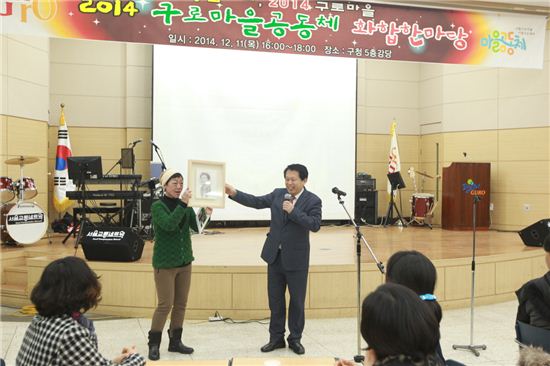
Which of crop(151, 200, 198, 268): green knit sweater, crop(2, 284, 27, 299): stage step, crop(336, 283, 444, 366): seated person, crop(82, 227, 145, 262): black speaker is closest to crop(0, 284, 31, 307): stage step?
crop(2, 284, 27, 299): stage step

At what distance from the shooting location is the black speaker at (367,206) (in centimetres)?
1034

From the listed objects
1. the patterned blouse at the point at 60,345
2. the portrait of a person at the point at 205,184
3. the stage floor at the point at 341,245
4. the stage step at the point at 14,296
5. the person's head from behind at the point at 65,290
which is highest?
the portrait of a person at the point at 205,184

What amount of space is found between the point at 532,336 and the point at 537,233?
5.33 meters

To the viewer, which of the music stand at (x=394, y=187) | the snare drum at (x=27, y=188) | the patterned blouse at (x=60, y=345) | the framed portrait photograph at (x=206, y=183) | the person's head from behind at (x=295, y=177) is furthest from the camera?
the music stand at (x=394, y=187)

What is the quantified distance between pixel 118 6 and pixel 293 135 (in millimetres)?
5258

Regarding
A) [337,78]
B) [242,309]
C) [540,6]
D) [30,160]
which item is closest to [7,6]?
[30,160]

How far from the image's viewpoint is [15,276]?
242 inches

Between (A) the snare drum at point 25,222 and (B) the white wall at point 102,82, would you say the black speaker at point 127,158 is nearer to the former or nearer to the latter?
(B) the white wall at point 102,82

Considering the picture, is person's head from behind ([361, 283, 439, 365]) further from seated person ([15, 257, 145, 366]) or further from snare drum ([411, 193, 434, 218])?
snare drum ([411, 193, 434, 218])

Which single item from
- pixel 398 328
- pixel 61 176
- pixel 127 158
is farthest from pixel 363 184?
pixel 398 328

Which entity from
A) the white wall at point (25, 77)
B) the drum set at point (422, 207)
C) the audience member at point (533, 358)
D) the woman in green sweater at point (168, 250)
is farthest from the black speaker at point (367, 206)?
the audience member at point (533, 358)

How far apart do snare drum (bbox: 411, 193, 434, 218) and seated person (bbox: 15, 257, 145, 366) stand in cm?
882

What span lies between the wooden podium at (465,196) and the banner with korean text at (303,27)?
3.53 meters

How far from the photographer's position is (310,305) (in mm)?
5438
